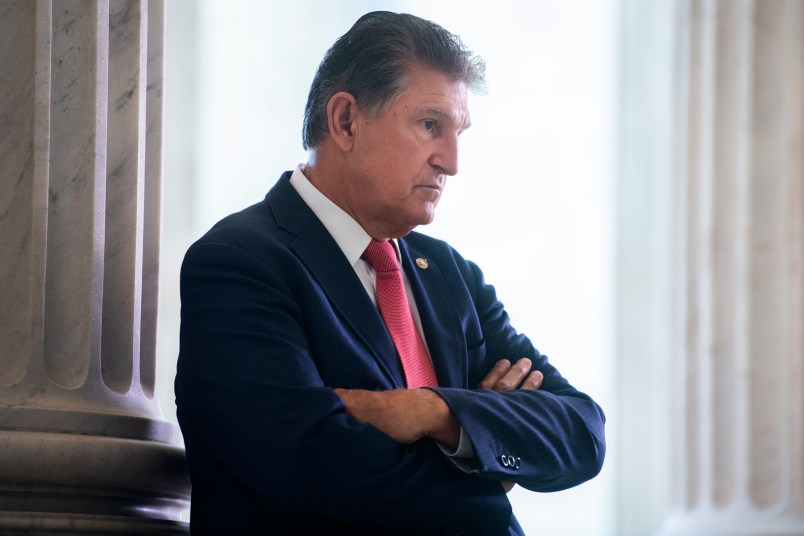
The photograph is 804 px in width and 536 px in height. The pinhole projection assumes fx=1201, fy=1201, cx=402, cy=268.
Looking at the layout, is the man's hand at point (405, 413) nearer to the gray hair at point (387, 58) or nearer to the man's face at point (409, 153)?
the man's face at point (409, 153)

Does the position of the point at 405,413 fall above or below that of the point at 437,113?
below

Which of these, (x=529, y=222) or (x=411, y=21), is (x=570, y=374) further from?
(x=411, y=21)

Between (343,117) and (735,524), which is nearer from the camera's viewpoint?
(343,117)

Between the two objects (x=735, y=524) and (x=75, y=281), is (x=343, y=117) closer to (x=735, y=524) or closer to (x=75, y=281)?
(x=75, y=281)

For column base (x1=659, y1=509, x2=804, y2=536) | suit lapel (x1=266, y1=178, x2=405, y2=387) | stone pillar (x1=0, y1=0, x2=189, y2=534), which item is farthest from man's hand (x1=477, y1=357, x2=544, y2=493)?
column base (x1=659, y1=509, x2=804, y2=536)

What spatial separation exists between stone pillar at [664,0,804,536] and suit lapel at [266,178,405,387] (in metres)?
2.92

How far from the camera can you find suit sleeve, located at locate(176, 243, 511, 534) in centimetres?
231

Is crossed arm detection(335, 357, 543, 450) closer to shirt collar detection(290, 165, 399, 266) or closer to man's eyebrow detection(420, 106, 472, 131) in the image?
shirt collar detection(290, 165, 399, 266)

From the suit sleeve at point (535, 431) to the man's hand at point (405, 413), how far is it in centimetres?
3

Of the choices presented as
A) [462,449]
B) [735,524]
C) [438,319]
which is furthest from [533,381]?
[735,524]

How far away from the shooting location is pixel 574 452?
2.66 meters

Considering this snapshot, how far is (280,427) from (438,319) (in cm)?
67

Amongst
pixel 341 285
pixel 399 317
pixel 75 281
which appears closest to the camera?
pixel 75 281

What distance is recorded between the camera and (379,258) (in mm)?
2844
